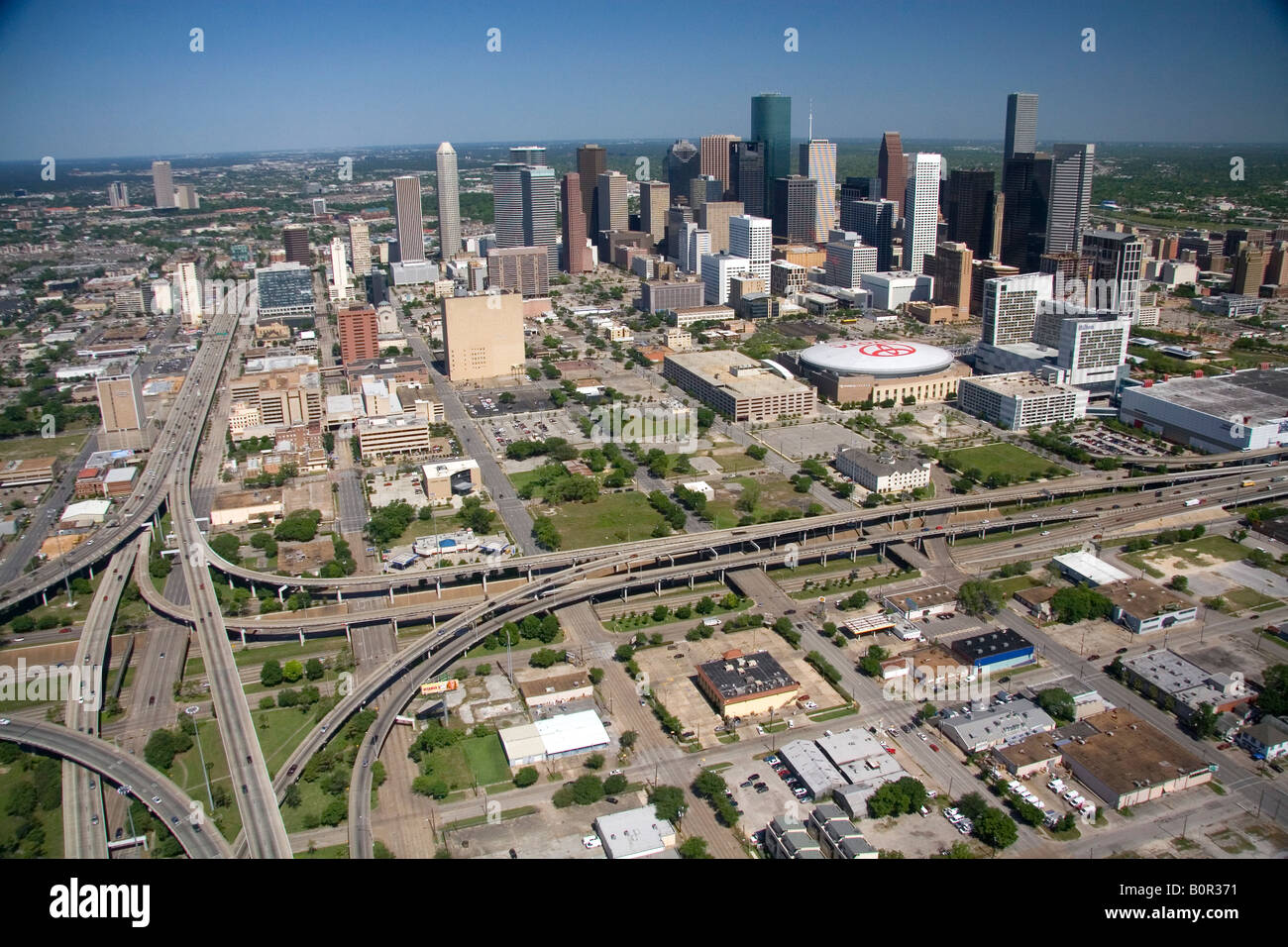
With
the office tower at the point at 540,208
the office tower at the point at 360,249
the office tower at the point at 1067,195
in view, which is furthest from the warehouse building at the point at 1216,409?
the office tower at the point at 360,249

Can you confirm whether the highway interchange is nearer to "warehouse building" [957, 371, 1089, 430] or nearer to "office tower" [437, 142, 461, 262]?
"warehouse building" [957, 371, 1089, 430]

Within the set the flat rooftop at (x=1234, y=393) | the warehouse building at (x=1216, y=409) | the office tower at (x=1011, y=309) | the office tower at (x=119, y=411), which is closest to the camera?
the warehouse building at (x=1216, y=409)

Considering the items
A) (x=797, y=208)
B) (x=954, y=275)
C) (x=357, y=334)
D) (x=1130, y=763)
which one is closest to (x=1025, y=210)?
(x=954, y=275)

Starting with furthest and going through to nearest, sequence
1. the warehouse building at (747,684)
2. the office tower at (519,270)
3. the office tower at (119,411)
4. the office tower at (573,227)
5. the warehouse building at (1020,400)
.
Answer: the office tower at (573,227), the office tower at (519,270), the warehouse building at (1020,400), the office tower at (119,411), the warehouse building at (747,684)

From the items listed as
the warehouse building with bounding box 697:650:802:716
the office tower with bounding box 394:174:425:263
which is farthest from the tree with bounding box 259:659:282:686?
the office tower with bounding box 394:174:425:263

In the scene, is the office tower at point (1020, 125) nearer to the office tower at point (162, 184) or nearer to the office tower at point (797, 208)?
the office tower at point (797, 208)

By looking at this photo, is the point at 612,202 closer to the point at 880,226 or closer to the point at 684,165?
the point at 684,165

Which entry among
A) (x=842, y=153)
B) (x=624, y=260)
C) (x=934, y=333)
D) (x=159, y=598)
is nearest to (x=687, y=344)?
(x=934, y=333)

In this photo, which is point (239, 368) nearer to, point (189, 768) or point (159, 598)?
point (159, 598)
